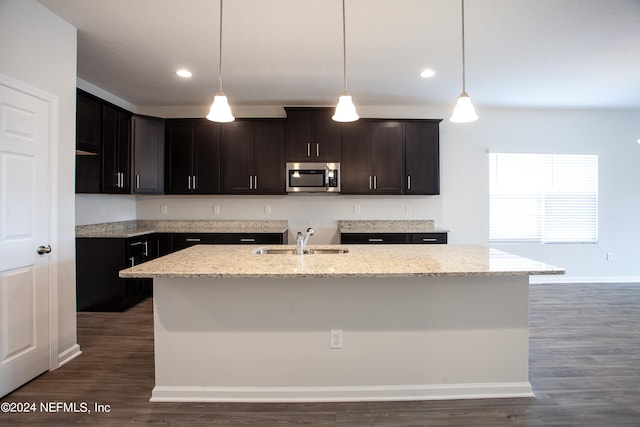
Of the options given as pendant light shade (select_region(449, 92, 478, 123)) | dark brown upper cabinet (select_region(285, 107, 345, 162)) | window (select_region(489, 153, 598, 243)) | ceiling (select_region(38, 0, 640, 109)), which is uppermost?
ceiling (select_region(38, 0, 640, 109))

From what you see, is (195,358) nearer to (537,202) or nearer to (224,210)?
(224,210)

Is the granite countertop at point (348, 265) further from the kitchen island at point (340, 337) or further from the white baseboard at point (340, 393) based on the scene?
the white baseboard at point (340, 393)

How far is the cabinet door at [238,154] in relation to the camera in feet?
13.5

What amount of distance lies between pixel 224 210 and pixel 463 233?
11.5ft

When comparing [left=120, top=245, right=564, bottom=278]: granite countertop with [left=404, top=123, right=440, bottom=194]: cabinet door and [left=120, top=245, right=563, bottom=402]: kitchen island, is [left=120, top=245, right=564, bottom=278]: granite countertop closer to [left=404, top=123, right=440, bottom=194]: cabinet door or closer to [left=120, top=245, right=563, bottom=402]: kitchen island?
[left=120, top=245, right=563, bottom=402]: kitchen island

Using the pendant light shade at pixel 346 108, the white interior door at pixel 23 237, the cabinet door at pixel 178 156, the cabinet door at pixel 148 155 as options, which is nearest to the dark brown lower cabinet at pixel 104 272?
the cabinet door at pixel 148 155

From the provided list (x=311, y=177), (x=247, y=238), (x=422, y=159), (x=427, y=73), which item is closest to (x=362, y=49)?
(x=427, y=73)

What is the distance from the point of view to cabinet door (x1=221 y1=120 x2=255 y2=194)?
412 cm

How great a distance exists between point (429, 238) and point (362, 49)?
7.77 feet

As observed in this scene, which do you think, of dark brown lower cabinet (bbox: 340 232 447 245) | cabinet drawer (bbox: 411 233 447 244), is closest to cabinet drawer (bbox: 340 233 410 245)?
dark brown lower cabinet (bbox: 340 232 447 245)

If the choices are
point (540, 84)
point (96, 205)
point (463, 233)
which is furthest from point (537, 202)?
point (96, 205)

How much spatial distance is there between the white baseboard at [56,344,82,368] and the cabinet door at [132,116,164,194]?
1.96m

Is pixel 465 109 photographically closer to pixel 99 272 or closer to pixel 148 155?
pixel 148 155

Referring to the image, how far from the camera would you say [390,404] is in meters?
1.87
